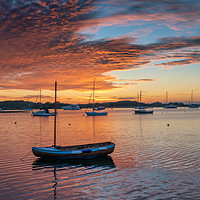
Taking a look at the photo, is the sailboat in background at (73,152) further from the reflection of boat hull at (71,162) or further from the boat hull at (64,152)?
the reflection of boat hull at (71,162)

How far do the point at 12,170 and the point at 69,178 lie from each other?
7714mm

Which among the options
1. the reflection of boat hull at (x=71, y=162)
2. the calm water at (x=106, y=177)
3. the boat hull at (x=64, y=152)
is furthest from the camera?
the boat hull at (x=64, y=152)

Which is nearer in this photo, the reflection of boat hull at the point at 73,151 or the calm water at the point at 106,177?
the calm water at the point at 106,177

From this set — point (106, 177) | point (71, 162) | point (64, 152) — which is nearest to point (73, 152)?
point (64, 152)

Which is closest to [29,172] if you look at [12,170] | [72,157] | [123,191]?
[12,170]

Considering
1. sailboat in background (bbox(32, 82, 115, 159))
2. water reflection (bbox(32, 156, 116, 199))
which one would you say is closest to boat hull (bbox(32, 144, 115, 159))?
sailboat in background (bbox(32, 82, 115, 159))

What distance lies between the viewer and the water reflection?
91.4 feet

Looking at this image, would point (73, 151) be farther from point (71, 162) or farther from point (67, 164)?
point (67, 164)

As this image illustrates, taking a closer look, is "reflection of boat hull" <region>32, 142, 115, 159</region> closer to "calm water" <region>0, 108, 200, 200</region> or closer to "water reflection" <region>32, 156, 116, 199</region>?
"water reflection" <region>32, 156, 116, 199</region>

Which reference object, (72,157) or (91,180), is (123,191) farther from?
(72,157)

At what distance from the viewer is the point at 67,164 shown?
29.8 m

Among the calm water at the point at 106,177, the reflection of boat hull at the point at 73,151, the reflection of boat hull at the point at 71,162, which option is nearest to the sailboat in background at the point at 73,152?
the reflection of boat hull at the point at 73,151

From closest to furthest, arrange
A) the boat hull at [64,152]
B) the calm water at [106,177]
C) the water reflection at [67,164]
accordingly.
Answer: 1. the calm water at [106,177]
2. the water reflection at [67,164]
3. the boat hull at [64,152]

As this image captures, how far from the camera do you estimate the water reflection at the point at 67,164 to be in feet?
91.4
